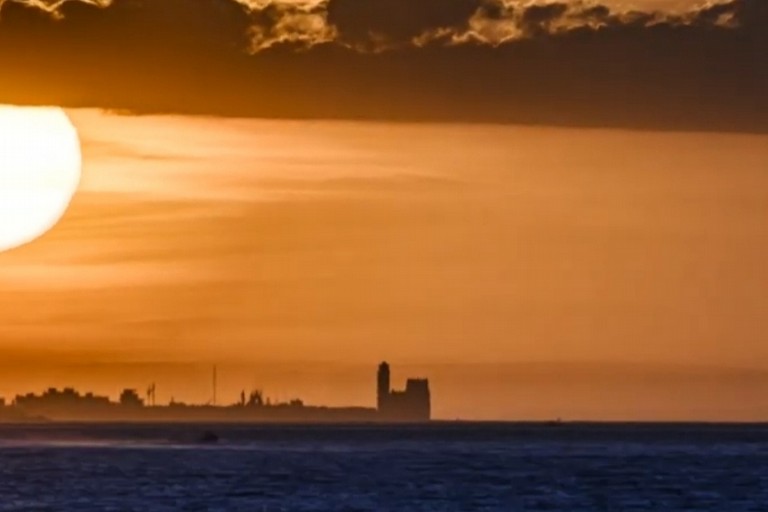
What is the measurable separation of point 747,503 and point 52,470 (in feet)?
206

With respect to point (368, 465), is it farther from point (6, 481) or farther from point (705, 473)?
point (6, 481)

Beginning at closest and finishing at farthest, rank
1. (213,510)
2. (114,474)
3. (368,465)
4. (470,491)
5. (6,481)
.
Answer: (213,510) < (470,491) < (6,481) < (114,474) < (368,465)

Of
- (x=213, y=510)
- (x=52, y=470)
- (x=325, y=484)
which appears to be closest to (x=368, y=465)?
(x=52, y=470)

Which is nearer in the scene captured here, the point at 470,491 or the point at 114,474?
Answer: the point at 470,491

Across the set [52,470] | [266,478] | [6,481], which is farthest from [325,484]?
[52,470]

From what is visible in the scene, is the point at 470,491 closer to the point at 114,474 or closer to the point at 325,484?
the point at 325,484

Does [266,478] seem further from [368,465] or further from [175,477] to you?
[368,465]

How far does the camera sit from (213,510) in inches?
4815

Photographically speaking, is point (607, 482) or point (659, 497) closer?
point (659, 497)

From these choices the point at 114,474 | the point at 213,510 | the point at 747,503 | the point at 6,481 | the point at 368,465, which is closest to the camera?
the point at 213,510

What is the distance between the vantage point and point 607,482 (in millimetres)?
157875

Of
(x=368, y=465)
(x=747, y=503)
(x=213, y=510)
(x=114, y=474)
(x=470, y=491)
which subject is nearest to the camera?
(x=213, y=510)

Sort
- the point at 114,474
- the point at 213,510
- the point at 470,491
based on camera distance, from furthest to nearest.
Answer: the point at 114,474 → the point at 470,491 → the point at 213,510

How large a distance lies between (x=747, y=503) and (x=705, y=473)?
44565 mm
